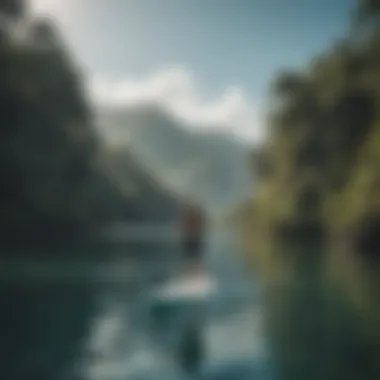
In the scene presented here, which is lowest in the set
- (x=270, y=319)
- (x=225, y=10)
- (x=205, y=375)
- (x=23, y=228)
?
(x=205, y=375)

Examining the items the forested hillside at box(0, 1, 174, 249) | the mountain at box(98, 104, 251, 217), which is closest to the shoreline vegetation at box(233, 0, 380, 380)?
the mountain at box(98, 104, 251, 217)

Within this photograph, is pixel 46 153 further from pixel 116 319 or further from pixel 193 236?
pixel 116 319

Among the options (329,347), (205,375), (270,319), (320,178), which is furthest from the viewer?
(320,178)

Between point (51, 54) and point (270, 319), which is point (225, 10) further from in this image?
point (270, 319)

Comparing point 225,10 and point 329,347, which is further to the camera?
point 225,10

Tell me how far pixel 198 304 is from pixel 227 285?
0.22 m

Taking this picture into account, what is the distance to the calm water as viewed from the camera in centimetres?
277

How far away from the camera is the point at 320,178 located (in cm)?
400

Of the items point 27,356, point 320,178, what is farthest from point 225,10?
point 27,356

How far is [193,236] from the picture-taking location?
3496 millimetres

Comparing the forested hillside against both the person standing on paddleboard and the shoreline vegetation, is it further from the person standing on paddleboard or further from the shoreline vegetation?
the shoreline vegetation

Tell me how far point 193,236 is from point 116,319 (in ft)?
1.95

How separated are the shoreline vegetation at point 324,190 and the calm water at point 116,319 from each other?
244 mm

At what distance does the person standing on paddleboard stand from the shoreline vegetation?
221mm
